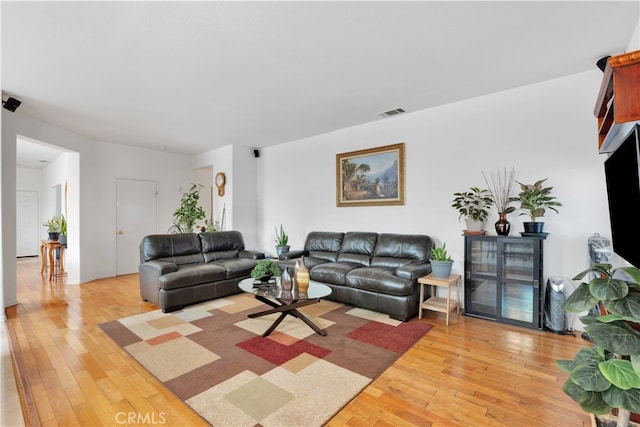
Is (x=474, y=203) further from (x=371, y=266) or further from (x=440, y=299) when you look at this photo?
(x=371, y=266)

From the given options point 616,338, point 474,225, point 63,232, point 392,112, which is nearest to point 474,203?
point 474,225

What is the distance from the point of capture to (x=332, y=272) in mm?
3980

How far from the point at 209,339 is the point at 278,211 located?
3510 millimetres

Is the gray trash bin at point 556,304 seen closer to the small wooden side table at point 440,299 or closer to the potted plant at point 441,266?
the small wooden side table at point 440,299

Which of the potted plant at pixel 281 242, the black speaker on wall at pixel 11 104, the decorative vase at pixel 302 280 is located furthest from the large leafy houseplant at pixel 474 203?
the black speaker on wall at pixel 11 104

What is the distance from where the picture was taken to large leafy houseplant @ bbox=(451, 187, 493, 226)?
11.6 ft

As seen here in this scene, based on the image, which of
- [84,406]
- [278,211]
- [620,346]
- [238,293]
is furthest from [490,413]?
[278,211]

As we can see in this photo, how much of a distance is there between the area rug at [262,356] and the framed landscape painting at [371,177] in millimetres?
→ 1811

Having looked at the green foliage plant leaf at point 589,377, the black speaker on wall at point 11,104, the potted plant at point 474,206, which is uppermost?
the black speaker on wall at point 11,104

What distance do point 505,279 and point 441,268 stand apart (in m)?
0.67

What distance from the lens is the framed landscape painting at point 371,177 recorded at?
444cm

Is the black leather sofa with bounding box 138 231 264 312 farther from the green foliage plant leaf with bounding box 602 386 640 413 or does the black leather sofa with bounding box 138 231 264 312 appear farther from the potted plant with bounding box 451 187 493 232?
the green foliage plant leaf with bounding box 602 386 640 413

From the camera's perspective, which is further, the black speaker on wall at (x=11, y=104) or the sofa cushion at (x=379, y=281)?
the black speaker on wall at (x=11, y=104)

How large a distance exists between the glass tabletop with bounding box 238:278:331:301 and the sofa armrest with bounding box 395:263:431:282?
0.98m
